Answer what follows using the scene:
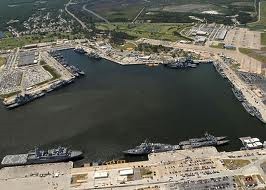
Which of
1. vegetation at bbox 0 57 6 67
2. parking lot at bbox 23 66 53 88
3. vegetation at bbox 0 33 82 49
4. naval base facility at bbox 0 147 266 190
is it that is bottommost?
naval base facility at bbox 0 147 266 190

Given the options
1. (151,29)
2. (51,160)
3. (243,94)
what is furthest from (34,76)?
(243,94)

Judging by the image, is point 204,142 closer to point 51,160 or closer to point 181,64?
point 51,160

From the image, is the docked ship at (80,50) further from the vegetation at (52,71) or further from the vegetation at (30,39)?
the vegetation at (52,71)

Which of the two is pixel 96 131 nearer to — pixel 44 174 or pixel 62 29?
pixel 44 174

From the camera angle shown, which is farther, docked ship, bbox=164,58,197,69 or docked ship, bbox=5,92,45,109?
docked ship, bbox=164,58,197,69

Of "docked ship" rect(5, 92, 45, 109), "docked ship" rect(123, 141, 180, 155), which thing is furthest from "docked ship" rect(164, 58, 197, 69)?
"docked ship" rect(123, 141, 180, 155)

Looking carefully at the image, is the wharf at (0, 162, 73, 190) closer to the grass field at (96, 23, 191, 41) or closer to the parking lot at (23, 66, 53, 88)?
the parking lot at (23, 66, 53, 88)
